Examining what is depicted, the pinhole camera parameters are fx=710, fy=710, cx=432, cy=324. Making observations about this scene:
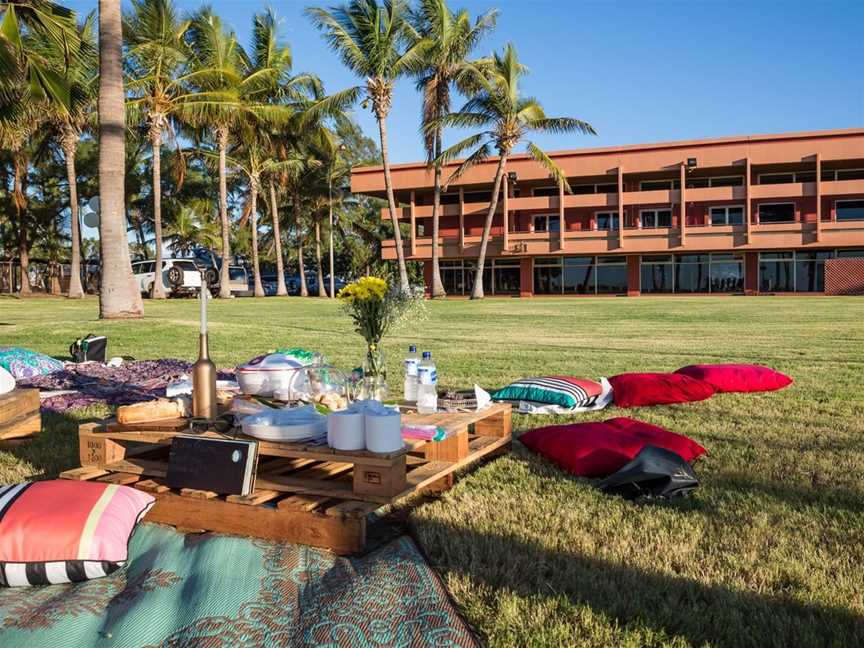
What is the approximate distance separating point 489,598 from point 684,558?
812 mm

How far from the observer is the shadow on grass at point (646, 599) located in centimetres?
214

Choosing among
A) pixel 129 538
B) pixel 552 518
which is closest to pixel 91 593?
pixel 129 538

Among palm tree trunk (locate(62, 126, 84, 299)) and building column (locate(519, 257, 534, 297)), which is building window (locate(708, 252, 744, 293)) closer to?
building column (locate(519, 257, 534, 297))

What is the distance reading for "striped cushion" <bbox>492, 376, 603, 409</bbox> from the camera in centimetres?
552

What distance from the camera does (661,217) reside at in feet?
123

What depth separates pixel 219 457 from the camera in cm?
304

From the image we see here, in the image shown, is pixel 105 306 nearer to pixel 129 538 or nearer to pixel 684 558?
pixel 129 538

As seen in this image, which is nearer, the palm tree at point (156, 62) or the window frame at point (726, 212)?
the palm tree at point (156, 62)

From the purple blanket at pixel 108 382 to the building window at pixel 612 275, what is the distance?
3283 cm

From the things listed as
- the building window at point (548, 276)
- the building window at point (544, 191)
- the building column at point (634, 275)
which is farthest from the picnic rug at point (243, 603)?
the building window at point (544, 191)

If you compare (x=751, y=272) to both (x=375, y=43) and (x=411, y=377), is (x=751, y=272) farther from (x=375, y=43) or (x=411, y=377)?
(x=411, y=377)

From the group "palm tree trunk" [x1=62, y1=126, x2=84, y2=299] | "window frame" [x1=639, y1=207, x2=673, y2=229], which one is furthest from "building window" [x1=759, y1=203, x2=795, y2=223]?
"palm tree trunk" [x1=62, y1=126, x2=84, y2=299]

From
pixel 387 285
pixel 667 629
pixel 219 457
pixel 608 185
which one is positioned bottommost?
pixel 667 629

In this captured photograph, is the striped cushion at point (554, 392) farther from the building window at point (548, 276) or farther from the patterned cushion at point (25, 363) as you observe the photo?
the building window at point (548, 276)
